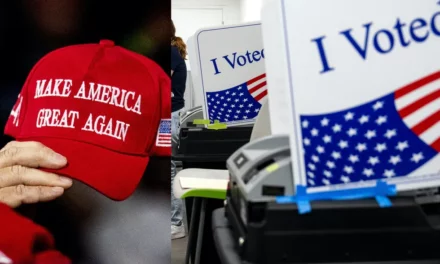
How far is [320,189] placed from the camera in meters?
1.16

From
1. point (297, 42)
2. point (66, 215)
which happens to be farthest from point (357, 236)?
point (66, 215)

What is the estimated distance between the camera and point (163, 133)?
6.05ft

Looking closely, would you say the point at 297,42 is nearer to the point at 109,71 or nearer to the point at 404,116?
the point at 404,116

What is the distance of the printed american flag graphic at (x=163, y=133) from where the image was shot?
6.02ft

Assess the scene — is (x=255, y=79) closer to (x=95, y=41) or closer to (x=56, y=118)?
(x=95, y=41)

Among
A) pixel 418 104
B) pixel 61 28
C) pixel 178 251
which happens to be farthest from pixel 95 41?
pixel 178 251

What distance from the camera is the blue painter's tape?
45.3 inches

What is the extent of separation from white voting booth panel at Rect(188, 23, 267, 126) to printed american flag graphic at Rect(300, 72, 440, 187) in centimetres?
155

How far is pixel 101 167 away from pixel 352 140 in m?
0.94

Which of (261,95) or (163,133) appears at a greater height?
(261,95)

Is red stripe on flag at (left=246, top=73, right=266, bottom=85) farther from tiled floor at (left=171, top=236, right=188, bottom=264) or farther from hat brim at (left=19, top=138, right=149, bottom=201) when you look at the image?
tiled floor at (left=171, top=236, right=188, bottom=264)

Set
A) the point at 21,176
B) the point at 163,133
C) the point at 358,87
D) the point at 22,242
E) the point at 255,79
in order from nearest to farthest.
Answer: the point at 358,87, the point at 22,242, the point at 21,176, the point at 163,133, the point at 255,79

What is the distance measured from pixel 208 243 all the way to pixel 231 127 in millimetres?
636

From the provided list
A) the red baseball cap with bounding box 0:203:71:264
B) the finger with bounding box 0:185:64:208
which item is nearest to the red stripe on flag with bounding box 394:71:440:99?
the red baseball cap with bounding box 0:203:71:264
